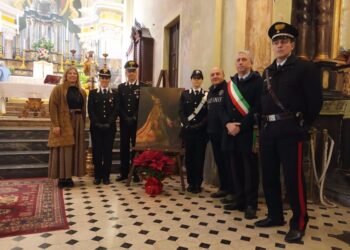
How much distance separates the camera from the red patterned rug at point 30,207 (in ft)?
9.17

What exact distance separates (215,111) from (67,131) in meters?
2.06

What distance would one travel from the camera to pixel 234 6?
4523mm

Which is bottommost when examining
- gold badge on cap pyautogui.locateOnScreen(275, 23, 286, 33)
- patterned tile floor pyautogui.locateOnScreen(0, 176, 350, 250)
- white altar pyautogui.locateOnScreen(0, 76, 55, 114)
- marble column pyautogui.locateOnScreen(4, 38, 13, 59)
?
patterned tile floor pyautogui.locateOnScreen(0, 176, 350, 250)

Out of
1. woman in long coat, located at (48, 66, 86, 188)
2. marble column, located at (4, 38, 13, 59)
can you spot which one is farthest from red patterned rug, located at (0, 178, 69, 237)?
marble column, located at (4, 38, 13, 59)

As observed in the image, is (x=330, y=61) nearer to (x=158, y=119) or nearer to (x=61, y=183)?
(x=158, y=119)

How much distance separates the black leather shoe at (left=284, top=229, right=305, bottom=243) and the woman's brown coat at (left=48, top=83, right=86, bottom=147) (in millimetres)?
2967

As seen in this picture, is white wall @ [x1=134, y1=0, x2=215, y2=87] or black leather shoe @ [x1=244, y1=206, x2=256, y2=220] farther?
white wall @ [x1=134, y1=0, x2=215, y2=87]

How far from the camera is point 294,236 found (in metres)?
2.60

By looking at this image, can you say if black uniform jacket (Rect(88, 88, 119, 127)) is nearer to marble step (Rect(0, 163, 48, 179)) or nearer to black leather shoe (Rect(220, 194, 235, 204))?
marble step (Rect(0, 163, 48, 179))

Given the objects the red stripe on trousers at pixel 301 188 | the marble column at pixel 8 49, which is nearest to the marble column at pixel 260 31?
the red stripe on trousers at pixel 301 188

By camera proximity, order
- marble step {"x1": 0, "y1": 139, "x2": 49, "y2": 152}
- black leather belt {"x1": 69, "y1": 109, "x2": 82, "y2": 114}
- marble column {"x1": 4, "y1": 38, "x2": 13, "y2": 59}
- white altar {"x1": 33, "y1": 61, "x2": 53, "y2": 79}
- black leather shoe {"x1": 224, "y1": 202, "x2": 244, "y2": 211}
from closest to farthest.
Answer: black leather shoe {"x1": 224, "y1": 202, "x2": 244, "y2": 211} → black leather belt {"x1": 69, "y1": 109, "x2": 82, "y2": 114} → marble step {"x1": 0, "y1": 139, "x2": 49, "y2": 152} → white altar {"x1": 33, "y1": 61, "x2": 53, "y2": 79} → marble column {"x1": 4, "y1": 38, "x2": 13, "y2": 59}

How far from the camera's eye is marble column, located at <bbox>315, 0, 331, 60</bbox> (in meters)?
4.54

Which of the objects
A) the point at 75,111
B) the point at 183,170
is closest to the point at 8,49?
the point at 75,111

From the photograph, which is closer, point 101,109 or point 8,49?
point 101,109
